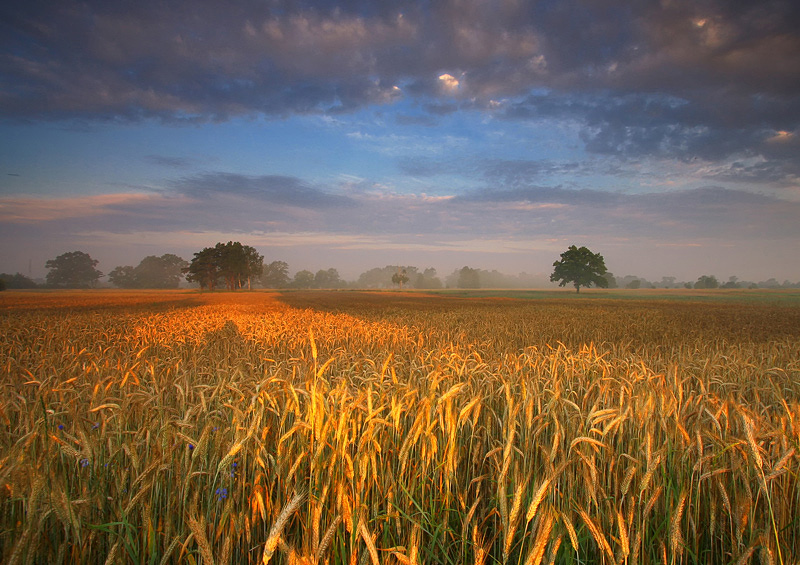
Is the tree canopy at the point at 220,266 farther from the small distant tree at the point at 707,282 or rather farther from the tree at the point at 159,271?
the small distant tree at the point at 707,282

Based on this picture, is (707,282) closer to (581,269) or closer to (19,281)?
(581,269)

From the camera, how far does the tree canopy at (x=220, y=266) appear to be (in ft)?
378

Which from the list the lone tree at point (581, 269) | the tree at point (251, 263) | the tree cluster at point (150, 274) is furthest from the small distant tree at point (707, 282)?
the tree cluster at point (150, 274)

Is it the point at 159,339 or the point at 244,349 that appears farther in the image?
the point at 159,339

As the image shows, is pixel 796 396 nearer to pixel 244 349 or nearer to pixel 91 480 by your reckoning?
pixel 91 480

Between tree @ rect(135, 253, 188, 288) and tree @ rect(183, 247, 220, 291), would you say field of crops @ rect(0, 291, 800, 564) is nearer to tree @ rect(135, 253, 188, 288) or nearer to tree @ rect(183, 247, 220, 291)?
tree @ rect(183, 247, 220, 291)

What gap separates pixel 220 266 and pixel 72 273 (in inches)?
3323

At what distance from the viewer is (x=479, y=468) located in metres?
3.17

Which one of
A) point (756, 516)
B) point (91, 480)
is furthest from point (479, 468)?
point (91, 480)

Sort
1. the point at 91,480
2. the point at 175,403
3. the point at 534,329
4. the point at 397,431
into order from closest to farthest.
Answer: the point at 91,480 → the point at 397,431 → the point at 175,403 → the point at 534,329

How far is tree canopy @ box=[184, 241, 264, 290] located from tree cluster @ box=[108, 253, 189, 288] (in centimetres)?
5880

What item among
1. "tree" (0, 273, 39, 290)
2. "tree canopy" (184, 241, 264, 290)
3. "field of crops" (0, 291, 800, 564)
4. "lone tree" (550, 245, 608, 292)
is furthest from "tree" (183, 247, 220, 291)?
→ "field of crops" (0, 291, 800, 564)

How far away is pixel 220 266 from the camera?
117188 mm

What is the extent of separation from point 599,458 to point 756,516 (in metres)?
1.02
